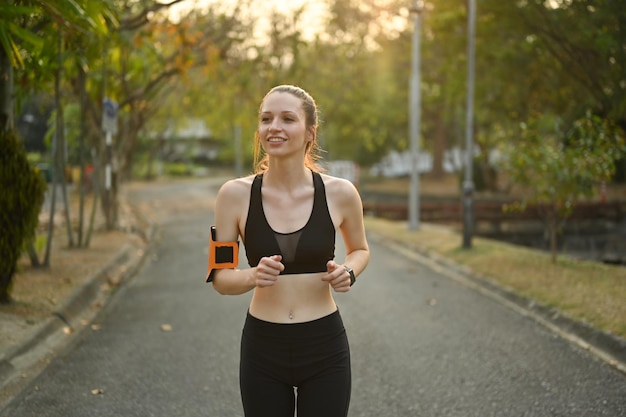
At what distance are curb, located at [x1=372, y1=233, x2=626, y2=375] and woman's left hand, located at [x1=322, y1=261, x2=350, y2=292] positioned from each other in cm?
443

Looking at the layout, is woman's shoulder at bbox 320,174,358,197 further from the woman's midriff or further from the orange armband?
the orange armband

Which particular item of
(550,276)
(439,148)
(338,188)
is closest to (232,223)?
(338,188)

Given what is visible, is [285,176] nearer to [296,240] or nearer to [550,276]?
[296,240]

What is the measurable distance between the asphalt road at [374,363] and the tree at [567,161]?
2.86 m

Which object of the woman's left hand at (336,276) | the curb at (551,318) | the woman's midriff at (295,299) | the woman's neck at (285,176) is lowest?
the curb at (551,318)

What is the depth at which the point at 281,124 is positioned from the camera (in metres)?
2.98

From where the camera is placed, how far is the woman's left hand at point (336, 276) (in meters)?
2.86

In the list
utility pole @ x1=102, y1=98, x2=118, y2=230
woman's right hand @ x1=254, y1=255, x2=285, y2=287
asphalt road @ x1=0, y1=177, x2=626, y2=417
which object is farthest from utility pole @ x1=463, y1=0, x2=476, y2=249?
woman's right hand @ x1=254, y1=255, x2=285, y2=287

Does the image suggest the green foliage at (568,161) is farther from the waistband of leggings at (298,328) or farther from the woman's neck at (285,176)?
the waistband of leggings at (298,328)

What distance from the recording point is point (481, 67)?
26.4m

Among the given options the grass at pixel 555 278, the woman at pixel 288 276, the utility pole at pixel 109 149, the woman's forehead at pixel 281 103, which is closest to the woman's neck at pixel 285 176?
the woman at pixel 288 276

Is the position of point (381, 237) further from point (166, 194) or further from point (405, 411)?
point (166, 194)

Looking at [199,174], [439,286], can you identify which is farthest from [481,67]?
[199,174]

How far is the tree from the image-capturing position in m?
11.7
